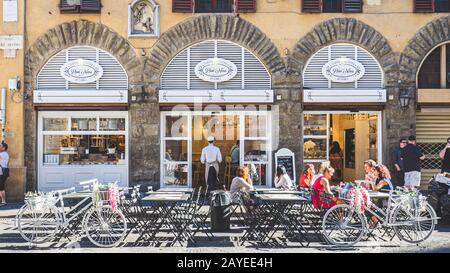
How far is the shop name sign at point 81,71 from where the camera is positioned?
15945mm

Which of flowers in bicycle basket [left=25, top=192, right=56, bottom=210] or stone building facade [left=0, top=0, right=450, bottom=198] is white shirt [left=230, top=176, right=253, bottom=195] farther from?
stone building facade [left=0, top=0, right=450, bottom=198]

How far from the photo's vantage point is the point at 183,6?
1596 cm

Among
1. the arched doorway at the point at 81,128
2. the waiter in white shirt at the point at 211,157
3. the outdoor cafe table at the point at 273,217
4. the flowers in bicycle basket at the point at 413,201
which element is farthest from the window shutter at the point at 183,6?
the flowers in bicycle basket at the point at 413,201

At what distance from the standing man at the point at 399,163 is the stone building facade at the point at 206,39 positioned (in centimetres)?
44

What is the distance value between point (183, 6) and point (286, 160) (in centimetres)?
555

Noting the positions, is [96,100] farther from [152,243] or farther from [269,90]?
[152,243]

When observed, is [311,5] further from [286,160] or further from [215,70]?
[286,160]

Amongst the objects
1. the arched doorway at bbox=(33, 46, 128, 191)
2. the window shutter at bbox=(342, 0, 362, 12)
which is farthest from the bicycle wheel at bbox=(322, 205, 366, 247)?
the window shutter at bbox=(342, 0, 362, 12)

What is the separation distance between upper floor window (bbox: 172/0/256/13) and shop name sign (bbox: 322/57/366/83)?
286 cm

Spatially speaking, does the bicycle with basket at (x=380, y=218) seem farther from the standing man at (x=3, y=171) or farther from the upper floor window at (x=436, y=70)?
the standing man at (x=3, y=171)

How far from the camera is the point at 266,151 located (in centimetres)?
1616

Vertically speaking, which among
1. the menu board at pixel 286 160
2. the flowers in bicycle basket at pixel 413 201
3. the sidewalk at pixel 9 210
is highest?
the menu board at pixel 286 160

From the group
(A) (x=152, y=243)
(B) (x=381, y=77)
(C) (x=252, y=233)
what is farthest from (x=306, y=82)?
(A) (x=152, y=243)
